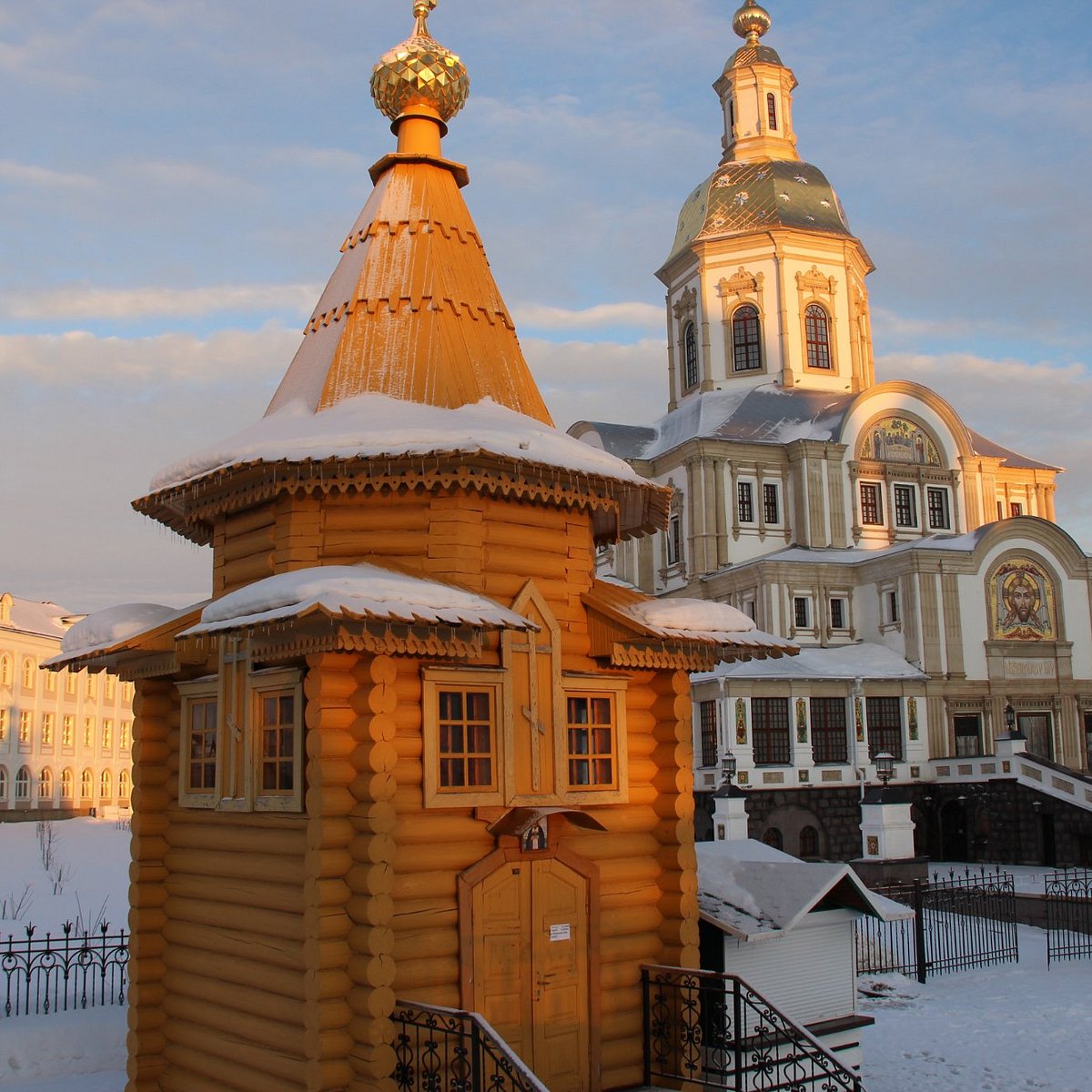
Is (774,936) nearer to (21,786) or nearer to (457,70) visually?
(457,70)

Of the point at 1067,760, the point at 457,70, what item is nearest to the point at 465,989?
the point at 457,70

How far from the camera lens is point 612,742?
10.2m

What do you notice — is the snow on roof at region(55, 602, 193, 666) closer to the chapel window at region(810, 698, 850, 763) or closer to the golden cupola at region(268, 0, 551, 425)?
the golden cupola at region(268, 0, 551, 425)

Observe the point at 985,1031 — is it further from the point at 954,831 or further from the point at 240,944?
the point at 954,831

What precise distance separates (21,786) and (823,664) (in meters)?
33.8

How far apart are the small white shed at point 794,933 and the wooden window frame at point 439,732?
2.47 metres

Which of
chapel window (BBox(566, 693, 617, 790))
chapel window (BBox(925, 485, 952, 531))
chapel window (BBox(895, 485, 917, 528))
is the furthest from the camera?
chapel window (BBox(925, 485, 952, 531))

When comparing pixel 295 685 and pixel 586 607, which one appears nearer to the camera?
pixel 295 685

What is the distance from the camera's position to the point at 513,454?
942 centimetres

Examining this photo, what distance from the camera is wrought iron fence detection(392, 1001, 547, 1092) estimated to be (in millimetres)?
7949

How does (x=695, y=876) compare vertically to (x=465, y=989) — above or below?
above

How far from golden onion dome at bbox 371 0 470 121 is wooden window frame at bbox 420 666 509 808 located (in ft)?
18.8

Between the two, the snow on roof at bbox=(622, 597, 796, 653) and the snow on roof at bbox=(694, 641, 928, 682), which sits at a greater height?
the snow on roof at bbox=(694, 641, 928, 682)

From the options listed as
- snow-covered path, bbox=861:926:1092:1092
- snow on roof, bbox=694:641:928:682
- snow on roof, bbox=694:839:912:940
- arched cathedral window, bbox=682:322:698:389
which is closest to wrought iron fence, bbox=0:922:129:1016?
snow on roof, bbox=694:839:912:940
